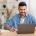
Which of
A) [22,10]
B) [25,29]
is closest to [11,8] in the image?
[22,10]

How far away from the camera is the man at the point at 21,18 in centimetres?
110

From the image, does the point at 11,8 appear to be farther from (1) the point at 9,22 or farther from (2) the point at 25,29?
(2) the point at 25,29

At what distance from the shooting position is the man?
1.10m

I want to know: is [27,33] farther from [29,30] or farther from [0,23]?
[0,23]

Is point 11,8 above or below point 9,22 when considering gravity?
above

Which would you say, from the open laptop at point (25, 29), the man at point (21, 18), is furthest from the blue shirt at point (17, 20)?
the open laptop at point (25, 29)

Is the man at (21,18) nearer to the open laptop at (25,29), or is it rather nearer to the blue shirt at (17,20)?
the blue shirt at (17,20)

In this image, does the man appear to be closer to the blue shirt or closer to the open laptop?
the blue shirt

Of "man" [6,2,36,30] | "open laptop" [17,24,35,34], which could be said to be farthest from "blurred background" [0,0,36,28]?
"open laptop" [17,24,35,34]

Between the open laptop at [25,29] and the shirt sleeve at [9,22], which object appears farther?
the shirt sleeve at [9,22]

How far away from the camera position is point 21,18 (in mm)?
1131

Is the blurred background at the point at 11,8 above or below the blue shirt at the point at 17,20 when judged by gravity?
above

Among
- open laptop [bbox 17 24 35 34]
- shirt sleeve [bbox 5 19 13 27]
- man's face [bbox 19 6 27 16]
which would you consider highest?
man's face [bbox 19 6 27 16]

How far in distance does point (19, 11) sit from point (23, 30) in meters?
0.31
